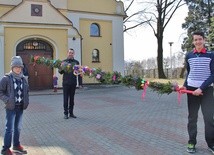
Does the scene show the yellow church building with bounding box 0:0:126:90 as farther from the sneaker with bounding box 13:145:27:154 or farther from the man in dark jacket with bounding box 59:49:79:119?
the sneaker with bounding box 13:145:27:154

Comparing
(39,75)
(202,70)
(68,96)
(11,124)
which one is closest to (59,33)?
(39,75)

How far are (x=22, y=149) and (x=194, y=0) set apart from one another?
4024 cm

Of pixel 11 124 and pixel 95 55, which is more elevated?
pixel 95 55

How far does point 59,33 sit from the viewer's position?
24.3 metres

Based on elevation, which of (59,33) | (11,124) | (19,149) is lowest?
(19,149)

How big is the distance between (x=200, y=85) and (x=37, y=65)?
1894cm

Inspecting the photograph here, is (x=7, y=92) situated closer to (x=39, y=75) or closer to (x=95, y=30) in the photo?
(x=39, y=75)

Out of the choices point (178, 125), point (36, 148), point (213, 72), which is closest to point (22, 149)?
point (36, 148)

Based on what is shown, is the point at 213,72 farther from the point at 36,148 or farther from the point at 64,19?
the point at 64,19

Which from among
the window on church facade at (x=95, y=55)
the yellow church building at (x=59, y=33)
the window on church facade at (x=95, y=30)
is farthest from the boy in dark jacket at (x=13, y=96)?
the window on church facade at (x=95, y=30)

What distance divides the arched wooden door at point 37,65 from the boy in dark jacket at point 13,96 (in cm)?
1776

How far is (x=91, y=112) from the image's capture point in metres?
12.1

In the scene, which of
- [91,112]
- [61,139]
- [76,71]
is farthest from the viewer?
[91,112]

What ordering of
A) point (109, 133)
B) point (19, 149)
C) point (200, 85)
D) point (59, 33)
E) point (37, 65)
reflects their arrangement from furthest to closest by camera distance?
point (59, 33) → point (37, 65) → point (109, 133) → point (19, 149) → point (200, 85)
